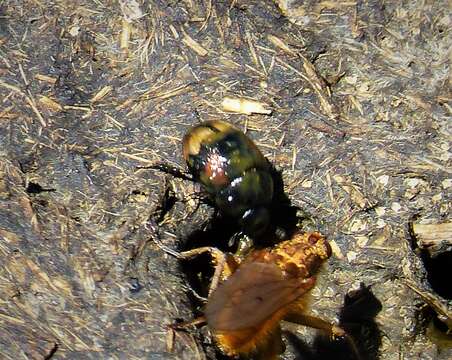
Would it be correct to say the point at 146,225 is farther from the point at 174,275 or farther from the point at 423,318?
the point at 423,318

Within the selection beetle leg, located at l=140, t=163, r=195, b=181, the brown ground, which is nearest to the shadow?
the brown ground

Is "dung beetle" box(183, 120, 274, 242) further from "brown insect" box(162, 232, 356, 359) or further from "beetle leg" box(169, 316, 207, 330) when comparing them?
"beetle leg" box(169, 316, 207, 330)

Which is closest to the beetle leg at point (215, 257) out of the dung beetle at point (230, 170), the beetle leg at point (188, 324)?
the beetle leg at point (188, 324)

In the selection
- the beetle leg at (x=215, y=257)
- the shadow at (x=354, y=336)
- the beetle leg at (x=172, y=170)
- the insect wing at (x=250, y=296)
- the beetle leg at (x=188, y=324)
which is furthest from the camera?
the shadow at (x=354, y=336)

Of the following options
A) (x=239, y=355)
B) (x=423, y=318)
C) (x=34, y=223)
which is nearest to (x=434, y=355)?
(x=423, y=318)

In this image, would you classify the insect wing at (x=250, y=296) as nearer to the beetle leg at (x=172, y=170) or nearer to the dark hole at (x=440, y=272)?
the beetle leg at (x=172, y=170)

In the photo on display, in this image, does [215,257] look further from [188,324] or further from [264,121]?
[264,121]
